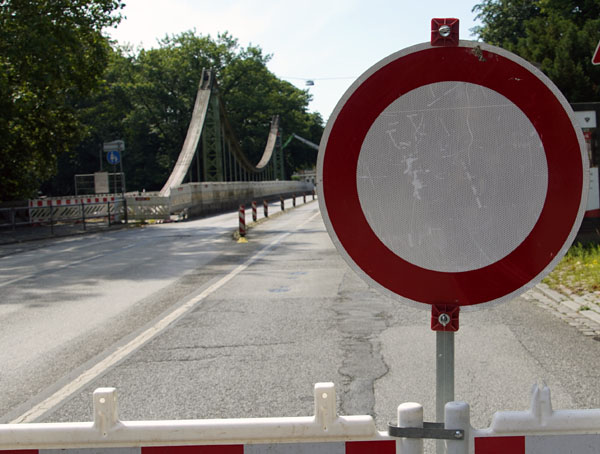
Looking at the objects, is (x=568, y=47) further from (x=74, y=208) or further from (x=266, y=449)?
(x=266, y=449)

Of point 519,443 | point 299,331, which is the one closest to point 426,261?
point 519,443

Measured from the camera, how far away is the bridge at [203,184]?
3152 cm

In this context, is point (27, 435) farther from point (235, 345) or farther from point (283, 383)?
point (235, 345)

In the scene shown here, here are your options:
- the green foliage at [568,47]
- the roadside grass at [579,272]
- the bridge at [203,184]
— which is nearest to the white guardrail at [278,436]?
the roadside grass at [579,272]

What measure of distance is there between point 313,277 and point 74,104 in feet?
207

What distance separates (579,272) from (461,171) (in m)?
9.03

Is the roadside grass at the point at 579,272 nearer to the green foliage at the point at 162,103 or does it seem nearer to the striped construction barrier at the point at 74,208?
the striped construction barrier at the point at 74,208

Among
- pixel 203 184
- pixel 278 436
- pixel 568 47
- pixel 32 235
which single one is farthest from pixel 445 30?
pixel 203 184

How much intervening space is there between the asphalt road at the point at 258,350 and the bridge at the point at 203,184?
15974 millimetres

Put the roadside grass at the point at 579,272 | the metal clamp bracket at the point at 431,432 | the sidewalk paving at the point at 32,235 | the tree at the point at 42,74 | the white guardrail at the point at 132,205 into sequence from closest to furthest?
the metal clamp bracket at the point at 431,432 < the roadside grass at the point at 579,272 < the sidewalk paving at the point at 32,235 < the tree at the point at 42,74 < the white guardrail at the point at 132,205

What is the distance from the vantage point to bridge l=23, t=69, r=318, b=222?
103ft

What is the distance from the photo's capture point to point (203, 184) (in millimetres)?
41719

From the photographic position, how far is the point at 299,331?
24.1 ft

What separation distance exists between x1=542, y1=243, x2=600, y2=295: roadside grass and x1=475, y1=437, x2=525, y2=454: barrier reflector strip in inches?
288
